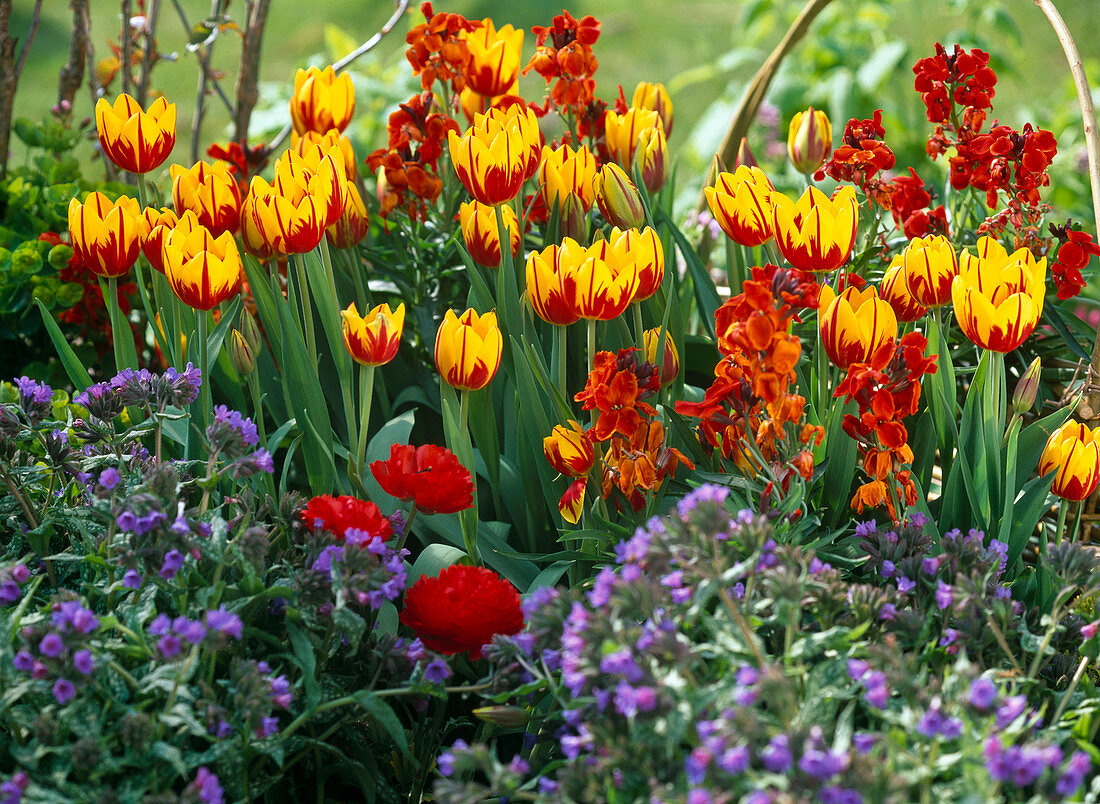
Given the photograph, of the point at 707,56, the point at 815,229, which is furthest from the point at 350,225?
the point at 707,56

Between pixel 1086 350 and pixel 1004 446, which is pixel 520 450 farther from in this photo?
pixel 1086 350

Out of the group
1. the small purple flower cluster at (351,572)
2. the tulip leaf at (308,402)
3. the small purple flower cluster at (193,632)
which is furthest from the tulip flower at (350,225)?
the small purple flower cluster at (193,632)

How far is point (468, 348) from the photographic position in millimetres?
921

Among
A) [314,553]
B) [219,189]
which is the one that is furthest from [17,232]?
[314,553]

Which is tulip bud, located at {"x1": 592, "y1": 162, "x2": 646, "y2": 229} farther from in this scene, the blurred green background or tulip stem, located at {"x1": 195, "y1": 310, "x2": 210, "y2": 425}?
the blurred green background

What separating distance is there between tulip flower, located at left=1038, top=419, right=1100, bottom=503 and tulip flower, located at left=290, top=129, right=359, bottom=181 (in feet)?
2.51

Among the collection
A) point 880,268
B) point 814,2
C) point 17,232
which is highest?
point 814,2

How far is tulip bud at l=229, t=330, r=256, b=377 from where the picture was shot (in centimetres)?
106

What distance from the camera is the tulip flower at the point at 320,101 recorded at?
1.31 meters

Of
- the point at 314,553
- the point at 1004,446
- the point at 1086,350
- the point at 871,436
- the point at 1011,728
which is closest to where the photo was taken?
the point at 1011,728

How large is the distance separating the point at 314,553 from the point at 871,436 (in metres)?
0.52

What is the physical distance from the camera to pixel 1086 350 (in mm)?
1229

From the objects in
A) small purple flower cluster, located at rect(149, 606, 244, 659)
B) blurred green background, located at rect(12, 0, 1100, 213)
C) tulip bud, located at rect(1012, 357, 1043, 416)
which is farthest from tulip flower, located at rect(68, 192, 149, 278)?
blurred green background, located at rect(12, 0, 1100, 213)

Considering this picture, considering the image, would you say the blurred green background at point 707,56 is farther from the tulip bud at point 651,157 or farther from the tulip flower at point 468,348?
the tulip flower at point 468,348
